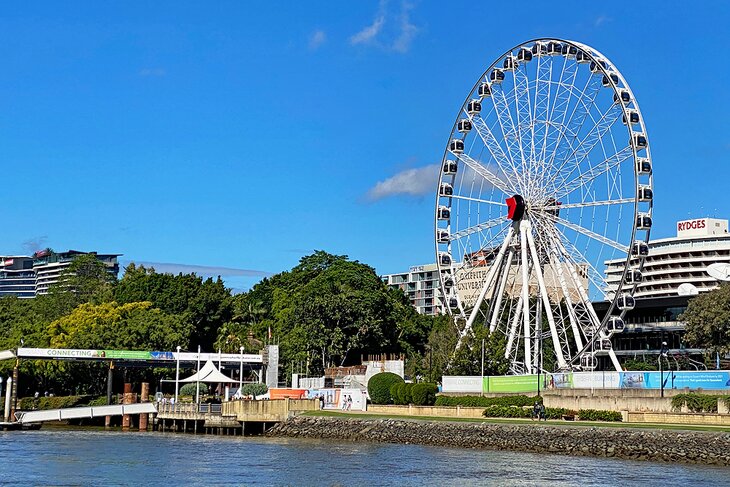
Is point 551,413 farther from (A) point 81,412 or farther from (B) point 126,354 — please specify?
(B) point 126,354

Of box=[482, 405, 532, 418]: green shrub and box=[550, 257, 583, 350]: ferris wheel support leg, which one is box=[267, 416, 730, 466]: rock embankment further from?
box=[550, 257, 583, 350]: ferris wheel support leg

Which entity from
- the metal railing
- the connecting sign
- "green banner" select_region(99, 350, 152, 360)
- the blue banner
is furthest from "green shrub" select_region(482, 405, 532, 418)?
"green banner" select_region(99, 350, 152, 360)

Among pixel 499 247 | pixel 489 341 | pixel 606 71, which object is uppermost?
pixel 606 71

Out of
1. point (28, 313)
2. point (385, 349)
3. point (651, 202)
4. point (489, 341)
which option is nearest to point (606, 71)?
point (651, 202)

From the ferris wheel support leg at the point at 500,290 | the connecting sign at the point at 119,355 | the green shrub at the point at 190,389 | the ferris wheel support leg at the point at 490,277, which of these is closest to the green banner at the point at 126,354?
the connecting sign at the point at 119,355

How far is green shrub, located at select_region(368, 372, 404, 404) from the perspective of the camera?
3651 inches

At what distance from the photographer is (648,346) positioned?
129875 mm

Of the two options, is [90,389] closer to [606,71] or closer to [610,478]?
[606,71]

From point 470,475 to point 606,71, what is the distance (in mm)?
41601

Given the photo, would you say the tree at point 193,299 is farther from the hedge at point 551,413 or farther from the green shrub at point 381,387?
the hedge at point 551,413

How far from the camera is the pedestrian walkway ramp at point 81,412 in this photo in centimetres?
9075

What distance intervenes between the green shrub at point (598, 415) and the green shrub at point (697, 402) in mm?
3720

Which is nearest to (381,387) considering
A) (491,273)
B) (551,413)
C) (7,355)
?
(491,273)

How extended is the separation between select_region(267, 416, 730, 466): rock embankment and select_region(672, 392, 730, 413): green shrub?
8182mm
